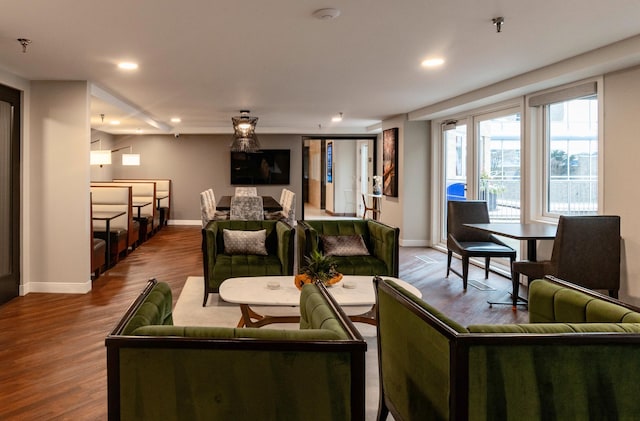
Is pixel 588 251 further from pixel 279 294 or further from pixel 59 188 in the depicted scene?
pixel 59 188

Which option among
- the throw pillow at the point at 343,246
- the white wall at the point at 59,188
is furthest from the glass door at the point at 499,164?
the white wall at the point at 59,188

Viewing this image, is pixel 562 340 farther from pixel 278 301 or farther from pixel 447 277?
pixel 447 277

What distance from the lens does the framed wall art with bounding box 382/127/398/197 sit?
8.25 meters

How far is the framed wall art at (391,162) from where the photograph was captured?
325 inches

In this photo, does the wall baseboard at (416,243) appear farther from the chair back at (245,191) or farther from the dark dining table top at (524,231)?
the chair back at (245,191)

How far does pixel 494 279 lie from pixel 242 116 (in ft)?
15.0

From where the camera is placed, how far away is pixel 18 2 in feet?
9.07

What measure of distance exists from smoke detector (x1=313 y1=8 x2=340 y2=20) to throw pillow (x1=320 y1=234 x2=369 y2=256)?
231 cm

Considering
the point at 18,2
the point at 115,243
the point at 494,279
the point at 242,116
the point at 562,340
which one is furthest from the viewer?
the point at 242,116

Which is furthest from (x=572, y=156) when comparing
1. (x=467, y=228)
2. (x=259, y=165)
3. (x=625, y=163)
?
(x=259, y=165)

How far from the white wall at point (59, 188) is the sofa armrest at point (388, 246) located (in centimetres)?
302

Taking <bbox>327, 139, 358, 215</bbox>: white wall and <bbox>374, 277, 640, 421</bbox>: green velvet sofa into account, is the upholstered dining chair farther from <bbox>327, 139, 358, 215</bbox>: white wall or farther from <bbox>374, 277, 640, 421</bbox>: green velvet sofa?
<bbox>327, 139, 358, 215</bbox>: white wall

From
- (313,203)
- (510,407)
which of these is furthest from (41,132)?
(313,203)

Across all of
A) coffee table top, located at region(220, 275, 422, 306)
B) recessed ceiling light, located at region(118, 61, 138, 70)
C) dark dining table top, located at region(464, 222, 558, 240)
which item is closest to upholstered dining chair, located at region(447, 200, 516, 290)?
dark dining table top, located at region(464, 222, 558, 240)
